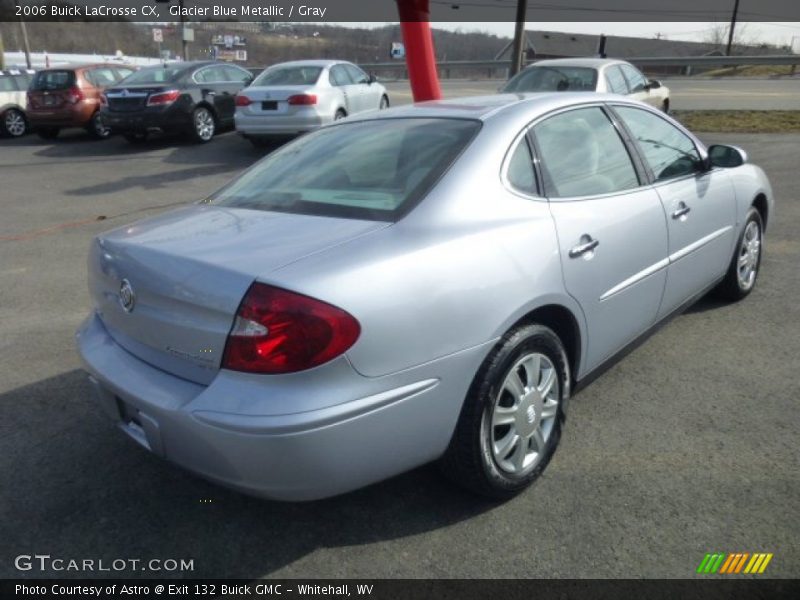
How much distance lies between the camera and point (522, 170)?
282 centimetres

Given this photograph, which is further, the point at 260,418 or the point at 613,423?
the point at 613,423

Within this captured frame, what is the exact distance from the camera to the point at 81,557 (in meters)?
2.43

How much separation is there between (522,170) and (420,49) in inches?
241

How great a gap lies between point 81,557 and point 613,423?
7.80 feet

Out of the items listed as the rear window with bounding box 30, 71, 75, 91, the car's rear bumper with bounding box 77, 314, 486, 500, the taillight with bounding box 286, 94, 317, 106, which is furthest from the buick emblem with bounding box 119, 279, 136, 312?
the rear window with bounding box 30, 71, 75, 91

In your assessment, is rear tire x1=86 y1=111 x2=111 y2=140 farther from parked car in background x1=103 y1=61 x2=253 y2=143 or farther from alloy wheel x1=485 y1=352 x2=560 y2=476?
alloy wheel x1=485 y1=352 x2=560 y2=476

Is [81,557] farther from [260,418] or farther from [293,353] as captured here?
[293,353]

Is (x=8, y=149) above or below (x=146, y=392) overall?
below

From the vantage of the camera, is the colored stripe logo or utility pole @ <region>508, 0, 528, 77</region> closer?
the colored stripe logo

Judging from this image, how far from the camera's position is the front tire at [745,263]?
14.9ft

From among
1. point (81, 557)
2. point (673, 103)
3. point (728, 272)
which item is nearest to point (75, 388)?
point (81, 557)

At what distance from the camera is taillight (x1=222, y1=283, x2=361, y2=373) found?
6.68ft

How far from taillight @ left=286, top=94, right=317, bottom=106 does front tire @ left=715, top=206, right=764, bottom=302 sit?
314 inches

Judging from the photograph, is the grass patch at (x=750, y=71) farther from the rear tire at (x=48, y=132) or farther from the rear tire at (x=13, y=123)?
the rear tire at (x=13, y=123)
